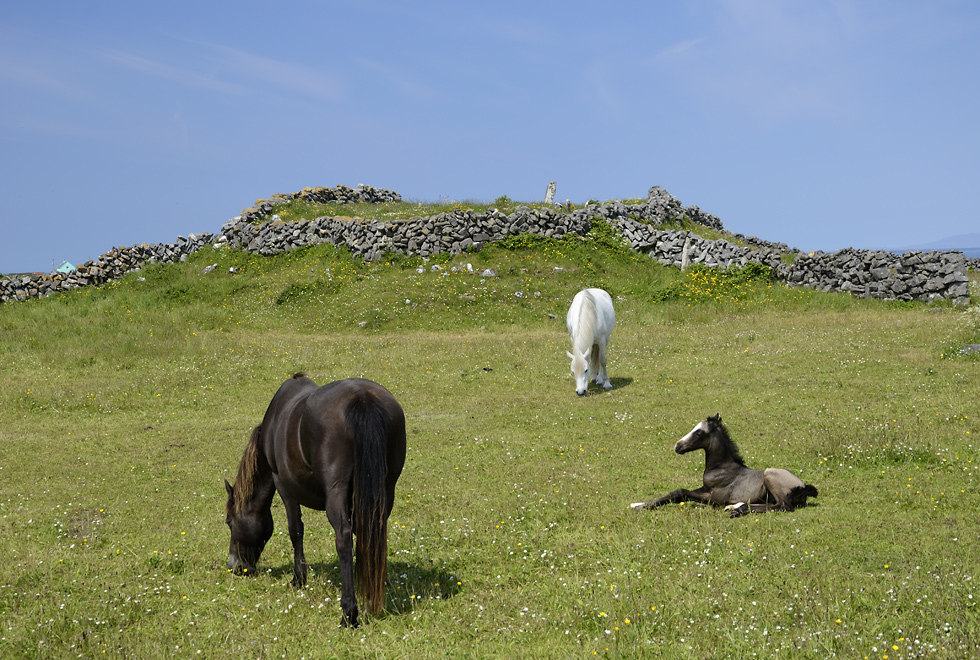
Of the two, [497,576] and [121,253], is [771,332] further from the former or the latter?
[121,253]

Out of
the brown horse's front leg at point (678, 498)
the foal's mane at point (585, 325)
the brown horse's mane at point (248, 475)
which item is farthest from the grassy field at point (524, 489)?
the foal's mane at point (585, 325)

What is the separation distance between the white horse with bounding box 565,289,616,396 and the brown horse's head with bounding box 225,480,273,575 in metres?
10.9

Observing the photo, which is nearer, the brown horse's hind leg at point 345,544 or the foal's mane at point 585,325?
the brown horse's hind leg at point 345,544

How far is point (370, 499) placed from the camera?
20.3 ft

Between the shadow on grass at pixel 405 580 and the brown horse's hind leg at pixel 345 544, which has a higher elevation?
the brown horse's hind leg at pixel 345 544

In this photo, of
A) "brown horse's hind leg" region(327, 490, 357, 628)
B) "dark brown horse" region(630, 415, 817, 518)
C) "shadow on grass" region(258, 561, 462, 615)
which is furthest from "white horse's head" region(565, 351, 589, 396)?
"brown horse's hind leg" region(327, 490, 357, 628)

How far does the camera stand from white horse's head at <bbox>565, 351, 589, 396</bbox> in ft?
57.6

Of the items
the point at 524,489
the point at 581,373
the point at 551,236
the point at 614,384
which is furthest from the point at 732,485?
the point at 551,236

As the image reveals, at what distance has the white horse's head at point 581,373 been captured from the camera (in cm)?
1755

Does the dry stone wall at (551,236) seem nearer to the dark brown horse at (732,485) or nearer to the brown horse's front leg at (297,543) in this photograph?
the dark brown horse at (732,485)

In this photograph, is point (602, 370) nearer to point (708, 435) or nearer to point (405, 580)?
point (708, 435)

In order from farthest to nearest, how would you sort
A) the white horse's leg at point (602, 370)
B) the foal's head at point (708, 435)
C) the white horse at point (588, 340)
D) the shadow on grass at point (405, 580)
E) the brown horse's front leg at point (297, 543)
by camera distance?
the white horse's leg at point (602, 370)
the white horse at point (588, 340)
the foal's head at point (708, 435)
the brown horse's front leg at point (297, 543)
the shadow on grass at point (405, 580)

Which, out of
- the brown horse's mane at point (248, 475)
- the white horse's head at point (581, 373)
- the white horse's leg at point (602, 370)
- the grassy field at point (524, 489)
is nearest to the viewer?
the grassy field at point (524, 489)

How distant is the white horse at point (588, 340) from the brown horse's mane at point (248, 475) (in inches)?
431
